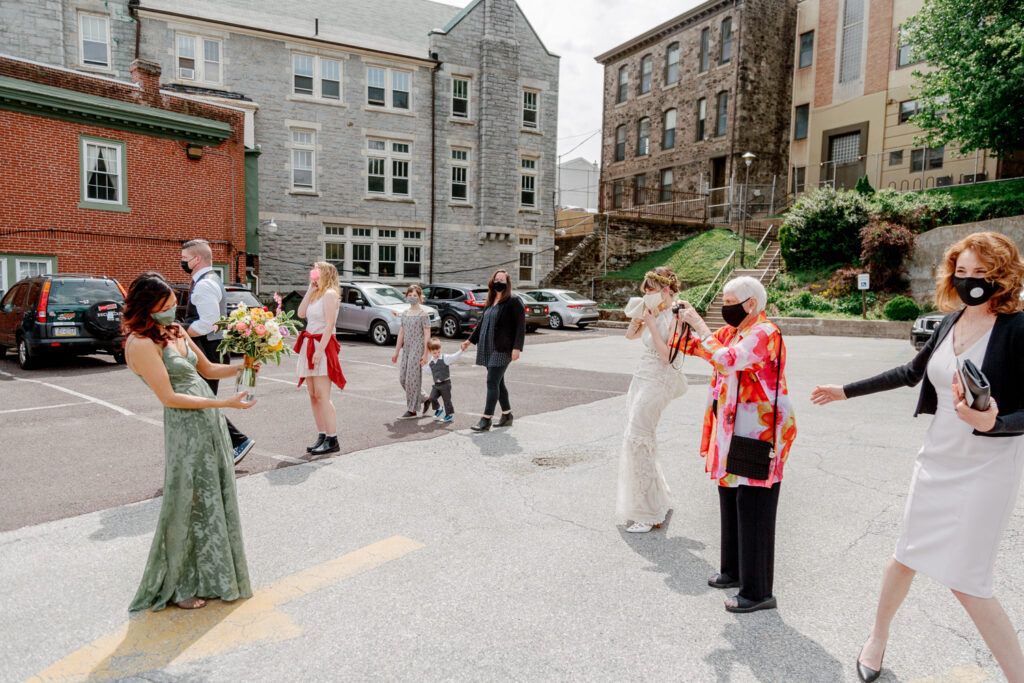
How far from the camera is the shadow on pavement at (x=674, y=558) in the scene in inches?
155

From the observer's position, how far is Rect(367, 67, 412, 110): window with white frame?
90.9 ft

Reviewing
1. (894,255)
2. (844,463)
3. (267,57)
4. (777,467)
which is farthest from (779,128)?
(777,467)

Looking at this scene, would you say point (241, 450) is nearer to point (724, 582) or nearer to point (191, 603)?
point (191, 603)

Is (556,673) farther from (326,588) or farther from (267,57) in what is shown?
(267,57)

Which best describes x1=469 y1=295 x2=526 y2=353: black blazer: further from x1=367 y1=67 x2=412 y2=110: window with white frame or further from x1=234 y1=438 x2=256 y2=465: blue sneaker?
x1=367 y1=67 x2=412 y2=110: window with white frame

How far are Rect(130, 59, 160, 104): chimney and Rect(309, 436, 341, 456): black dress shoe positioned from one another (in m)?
16.9

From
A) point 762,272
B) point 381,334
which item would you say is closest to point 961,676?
point 381,334

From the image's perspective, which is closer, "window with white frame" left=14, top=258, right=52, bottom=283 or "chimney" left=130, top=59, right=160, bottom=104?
"window with white frame" left=14, top=258, right=52, bottom=283

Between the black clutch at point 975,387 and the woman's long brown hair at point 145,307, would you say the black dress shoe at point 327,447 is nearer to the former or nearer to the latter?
the woman's long brown hair at point 145,307

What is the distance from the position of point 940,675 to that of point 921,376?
4.48ft

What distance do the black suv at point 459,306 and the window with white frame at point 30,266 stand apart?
10.4m

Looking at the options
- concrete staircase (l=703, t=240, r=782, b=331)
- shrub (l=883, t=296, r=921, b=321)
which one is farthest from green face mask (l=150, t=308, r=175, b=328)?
concrete staircase (l=703, t=240, r=782, b=331)

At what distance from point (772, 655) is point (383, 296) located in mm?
17429

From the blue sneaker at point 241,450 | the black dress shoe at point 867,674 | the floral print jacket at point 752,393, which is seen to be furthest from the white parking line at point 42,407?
the black dress shoe at point 867,674
